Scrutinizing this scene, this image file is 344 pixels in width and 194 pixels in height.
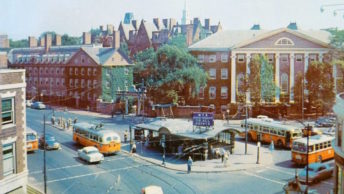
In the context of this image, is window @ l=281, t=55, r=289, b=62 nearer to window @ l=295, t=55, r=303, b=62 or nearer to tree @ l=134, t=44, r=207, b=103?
window @ l=295, t=55, r=303, b=62

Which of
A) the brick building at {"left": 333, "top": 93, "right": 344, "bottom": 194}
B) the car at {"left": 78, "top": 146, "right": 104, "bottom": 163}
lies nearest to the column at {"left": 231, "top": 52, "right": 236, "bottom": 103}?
the car at {"left": 78, "top": 146, "right": 104, "bottom": 163}

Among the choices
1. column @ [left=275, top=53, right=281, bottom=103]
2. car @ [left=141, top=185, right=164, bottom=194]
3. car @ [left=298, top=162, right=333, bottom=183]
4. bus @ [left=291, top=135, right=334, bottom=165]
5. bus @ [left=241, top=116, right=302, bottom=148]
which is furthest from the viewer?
column @ [left=275, top=53, right=281, bottom=103]

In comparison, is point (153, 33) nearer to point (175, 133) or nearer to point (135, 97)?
point (135, 97)

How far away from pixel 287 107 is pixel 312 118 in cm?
152

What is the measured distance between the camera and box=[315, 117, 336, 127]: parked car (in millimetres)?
23391

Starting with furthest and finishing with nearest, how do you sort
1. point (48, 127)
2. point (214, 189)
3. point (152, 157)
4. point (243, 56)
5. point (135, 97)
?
point (243, 56) → point (135, 97) → point (152, 157) → point (48, 127) → point (214, 189)

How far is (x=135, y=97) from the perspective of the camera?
22.5 m

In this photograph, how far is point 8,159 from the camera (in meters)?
13.8

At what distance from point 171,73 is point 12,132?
12.8m

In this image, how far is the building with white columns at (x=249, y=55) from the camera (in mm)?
23969

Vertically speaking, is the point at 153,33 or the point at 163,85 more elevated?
the point at 153,33

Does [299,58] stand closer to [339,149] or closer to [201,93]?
[201,93]

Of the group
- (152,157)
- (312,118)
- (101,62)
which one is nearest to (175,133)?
(152,157)

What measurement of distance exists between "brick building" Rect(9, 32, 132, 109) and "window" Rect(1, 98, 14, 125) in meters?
4.46
